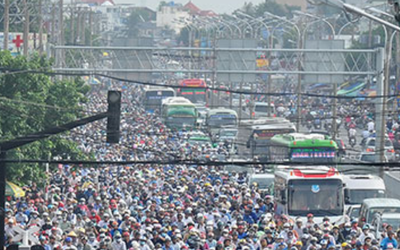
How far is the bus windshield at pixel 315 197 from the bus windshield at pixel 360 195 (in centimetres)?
165

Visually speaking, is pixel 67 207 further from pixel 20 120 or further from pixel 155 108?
pixel 155 108

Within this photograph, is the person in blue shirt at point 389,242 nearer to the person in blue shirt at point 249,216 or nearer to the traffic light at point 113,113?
the person in blue shirt at point 249,216

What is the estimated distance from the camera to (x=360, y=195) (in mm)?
31375

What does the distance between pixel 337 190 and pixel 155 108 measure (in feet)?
158

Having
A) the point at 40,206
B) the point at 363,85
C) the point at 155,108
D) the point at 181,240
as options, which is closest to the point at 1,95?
the point at 40,206

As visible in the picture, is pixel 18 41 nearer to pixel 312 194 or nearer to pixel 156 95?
pixel 156 95

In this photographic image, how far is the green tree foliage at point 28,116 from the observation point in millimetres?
29109

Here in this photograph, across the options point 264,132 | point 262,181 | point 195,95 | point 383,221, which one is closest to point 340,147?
point 264,132

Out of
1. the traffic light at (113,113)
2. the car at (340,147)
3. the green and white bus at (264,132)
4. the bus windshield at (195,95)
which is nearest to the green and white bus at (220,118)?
the green and white bus at (264,132)

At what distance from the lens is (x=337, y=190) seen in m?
29.6

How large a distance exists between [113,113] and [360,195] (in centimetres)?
1594

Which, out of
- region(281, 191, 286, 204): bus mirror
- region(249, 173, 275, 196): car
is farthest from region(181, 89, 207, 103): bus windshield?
region(281, 191, 286, 204): bus mirror

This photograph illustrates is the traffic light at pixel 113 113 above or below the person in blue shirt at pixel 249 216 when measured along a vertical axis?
above

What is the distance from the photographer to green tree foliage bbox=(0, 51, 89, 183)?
2911 centimetres
